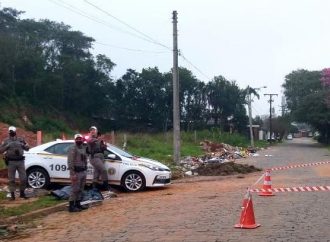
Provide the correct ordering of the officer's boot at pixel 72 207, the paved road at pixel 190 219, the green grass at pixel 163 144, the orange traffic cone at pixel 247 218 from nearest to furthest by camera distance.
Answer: the paved road at pixel 190 219 < the orange traffic cone at pixel 247 218 < the officer's boot at pixel 72 207 < the green grass at pixel 163 144

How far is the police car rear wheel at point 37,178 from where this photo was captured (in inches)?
656

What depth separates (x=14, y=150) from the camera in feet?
47.1

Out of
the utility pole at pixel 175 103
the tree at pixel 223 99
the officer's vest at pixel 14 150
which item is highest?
the tree at pixel 223 99

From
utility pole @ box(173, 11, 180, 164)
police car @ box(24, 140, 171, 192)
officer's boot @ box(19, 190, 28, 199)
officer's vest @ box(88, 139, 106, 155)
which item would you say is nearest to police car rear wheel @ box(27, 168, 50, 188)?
police car @ box(24, 140, 171, 192)

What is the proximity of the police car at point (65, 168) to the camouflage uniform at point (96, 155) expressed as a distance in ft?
1.95

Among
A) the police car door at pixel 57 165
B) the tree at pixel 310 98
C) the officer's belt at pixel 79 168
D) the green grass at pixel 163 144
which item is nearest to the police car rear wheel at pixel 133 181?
the police car door at pixel 57 165

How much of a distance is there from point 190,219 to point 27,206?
4.17m

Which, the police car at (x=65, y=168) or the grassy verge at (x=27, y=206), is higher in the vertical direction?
the police car at (x=65, y=168)

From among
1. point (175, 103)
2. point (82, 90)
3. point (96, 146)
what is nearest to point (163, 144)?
point (175, 103)

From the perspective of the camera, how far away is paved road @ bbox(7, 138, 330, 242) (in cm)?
938

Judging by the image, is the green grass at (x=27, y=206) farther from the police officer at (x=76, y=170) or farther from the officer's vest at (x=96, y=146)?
the officer's vest at (x=96, y=146)

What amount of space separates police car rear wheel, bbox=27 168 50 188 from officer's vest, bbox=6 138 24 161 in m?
2.30

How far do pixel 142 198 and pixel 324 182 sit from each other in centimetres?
722

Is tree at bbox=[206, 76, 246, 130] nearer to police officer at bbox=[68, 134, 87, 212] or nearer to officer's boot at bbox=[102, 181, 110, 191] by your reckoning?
officer's boot at bbox=[102, 181, 110, 191]
